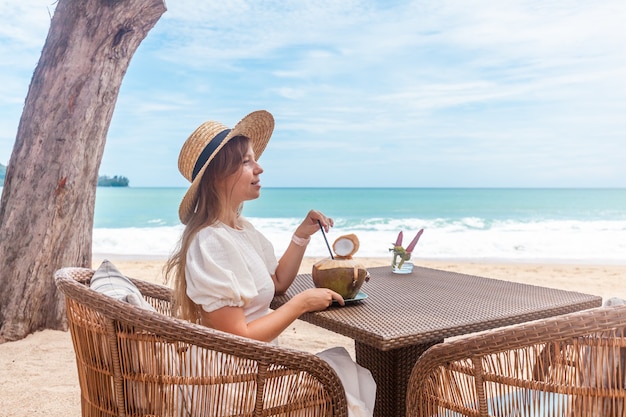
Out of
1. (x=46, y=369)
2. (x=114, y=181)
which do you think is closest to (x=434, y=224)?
(x=46, y=369)

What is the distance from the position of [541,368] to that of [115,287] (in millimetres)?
1068

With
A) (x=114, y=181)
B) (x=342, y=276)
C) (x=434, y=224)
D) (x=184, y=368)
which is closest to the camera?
(x=184, y=368)

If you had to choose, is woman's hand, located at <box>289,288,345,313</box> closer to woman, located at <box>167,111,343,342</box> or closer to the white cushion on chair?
woman, located at <box>167,111,343,342</box>

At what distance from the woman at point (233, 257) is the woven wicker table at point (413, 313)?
4.2 inches

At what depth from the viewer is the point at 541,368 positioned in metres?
1.17

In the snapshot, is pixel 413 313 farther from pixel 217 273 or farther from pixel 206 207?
pixel 206 207

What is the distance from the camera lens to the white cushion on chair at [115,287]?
142cm

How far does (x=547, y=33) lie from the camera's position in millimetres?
31984

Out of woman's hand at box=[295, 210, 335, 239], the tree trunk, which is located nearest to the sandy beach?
the tree trunk

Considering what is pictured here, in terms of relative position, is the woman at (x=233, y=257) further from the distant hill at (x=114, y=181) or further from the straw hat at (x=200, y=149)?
the distant hill at (x=114, y=181)

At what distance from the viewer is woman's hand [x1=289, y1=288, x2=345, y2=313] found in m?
1.64

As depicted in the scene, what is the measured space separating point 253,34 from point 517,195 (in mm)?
18502

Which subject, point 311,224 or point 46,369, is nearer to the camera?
point 311,224

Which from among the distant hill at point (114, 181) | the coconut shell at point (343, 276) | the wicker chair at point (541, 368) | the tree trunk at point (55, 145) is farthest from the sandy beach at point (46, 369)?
the distant hill at point (114, 181)
